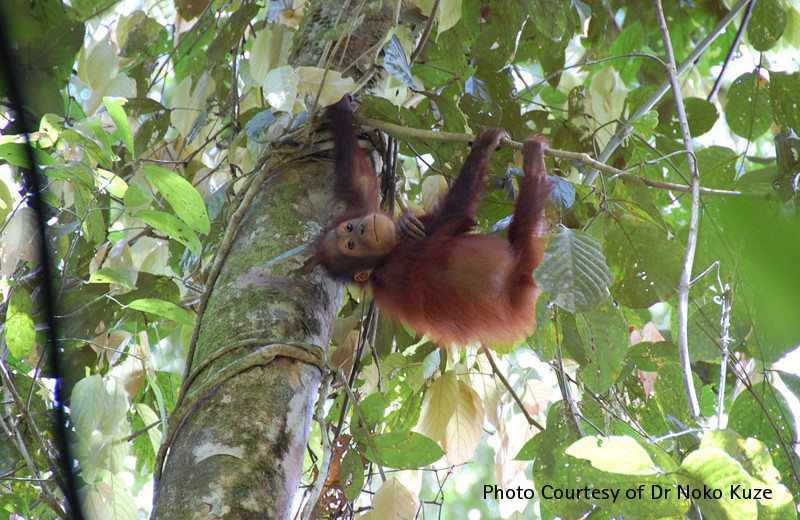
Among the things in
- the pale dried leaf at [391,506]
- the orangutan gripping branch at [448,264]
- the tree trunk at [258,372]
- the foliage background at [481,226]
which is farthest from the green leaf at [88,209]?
the pale dried leaf at [391,506]

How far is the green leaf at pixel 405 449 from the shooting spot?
2.13 m

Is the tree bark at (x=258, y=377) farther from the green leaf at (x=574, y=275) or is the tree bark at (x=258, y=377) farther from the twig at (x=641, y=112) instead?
the twig at (x=641, y=112)

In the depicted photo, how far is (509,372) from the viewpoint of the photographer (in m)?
3.78

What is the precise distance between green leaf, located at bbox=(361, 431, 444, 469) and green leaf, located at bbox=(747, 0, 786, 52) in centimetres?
190

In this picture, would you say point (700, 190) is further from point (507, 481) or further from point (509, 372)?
point (509, 372)

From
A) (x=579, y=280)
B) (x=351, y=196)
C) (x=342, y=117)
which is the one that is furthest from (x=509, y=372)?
(x=579, y=280)

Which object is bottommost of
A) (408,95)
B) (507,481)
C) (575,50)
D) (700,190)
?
(507,481)

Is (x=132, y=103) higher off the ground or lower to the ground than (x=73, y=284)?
higher

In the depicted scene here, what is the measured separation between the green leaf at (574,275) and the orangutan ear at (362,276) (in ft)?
3.96

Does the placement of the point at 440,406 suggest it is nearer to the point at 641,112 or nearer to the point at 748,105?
the point at 641,112

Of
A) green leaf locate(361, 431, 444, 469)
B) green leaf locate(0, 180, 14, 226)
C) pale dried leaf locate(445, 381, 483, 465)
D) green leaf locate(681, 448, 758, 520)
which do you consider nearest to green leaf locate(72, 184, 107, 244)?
green leaf locate(0, 180, 14, 226)

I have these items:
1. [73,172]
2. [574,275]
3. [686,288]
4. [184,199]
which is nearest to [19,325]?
[73,172]

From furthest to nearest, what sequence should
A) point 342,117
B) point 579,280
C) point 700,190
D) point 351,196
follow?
point 351,196 → point 342,117 → point 700,190 → point 579,280

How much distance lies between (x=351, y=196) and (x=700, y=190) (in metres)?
1.24
